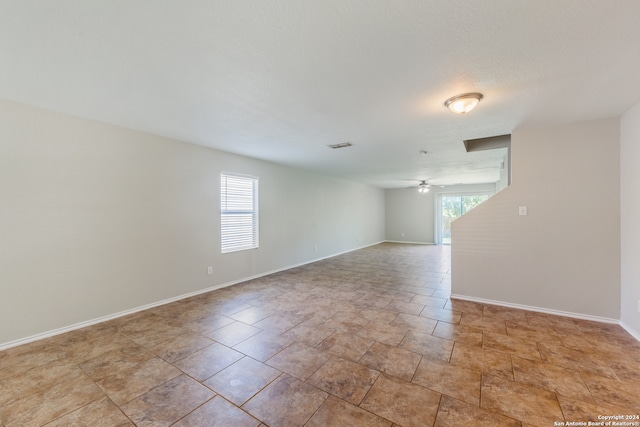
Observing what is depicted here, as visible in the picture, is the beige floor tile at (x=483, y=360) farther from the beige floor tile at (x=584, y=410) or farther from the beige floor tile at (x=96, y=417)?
the beige floor tile at (x=96, y=417)

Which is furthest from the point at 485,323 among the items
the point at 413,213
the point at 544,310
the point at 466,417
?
the point at 413,213

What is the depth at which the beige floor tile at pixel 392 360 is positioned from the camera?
206 cm

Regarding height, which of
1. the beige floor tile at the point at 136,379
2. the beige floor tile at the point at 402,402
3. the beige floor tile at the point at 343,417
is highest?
the beige floor tile at the point at 402,402

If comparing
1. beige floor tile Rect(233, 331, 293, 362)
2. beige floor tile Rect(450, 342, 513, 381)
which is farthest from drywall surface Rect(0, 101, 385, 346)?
beige floor tile Rect(450, 342, 513, 381)

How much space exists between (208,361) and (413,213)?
9498 mm

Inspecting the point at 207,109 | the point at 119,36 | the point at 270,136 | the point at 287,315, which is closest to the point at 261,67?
the point at 119,36

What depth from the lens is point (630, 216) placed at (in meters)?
2.69

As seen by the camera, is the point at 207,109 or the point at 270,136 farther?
the point at 270,136

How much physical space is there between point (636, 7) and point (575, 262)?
2812mm

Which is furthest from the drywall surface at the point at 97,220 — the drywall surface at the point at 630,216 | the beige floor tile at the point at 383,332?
the drywall surface at the point at 630,216

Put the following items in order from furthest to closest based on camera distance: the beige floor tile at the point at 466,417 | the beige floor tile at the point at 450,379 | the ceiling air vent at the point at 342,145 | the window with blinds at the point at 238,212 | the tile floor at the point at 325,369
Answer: the window with blinds at the point at 238,212 < the ceiling air vent at the point at 342,145 < the beige floor tile at the point at 450,379 < the tile floor at the point at 325,369 < the beige floor tile at the point at 466,417

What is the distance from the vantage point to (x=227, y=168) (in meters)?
4.46

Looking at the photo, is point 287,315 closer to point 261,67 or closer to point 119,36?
point 261,67

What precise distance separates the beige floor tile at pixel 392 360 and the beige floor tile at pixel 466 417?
0.34 m
